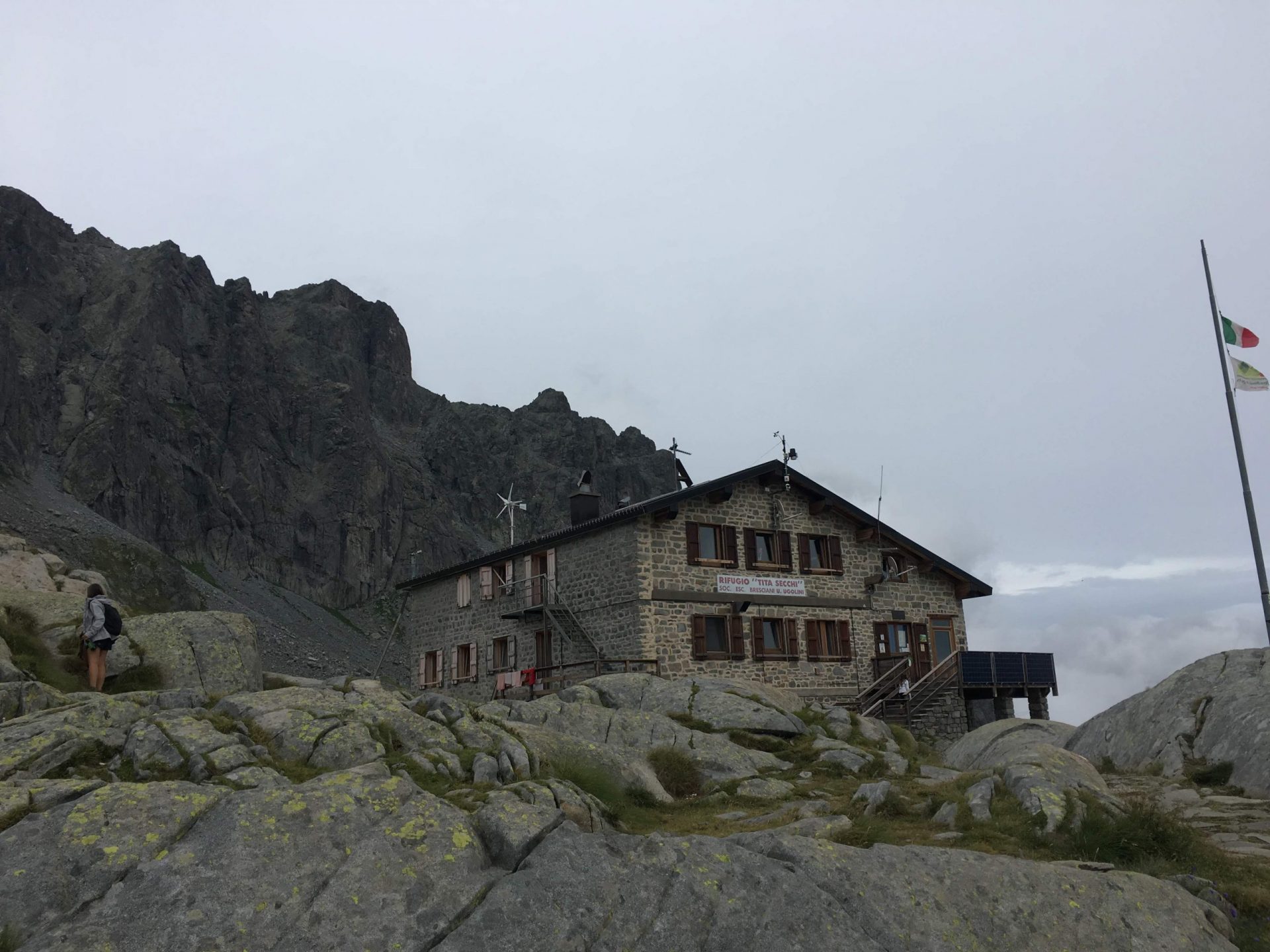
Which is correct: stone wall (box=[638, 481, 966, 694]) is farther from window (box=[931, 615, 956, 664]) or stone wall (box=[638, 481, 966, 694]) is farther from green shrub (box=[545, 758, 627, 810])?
green shrub (box=[545, 758, 627, 810])

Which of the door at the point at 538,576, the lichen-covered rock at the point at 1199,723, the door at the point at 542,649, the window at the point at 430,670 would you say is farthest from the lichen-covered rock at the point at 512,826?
the window at the point at 430,670

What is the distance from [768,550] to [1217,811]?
1929 centimetres

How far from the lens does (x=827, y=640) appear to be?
102 feet

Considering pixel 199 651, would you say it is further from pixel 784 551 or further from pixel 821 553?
pixel 821 553

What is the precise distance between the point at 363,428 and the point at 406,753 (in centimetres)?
12143

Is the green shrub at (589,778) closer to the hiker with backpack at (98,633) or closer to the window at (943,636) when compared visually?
the hiker with backpack at (98,633)

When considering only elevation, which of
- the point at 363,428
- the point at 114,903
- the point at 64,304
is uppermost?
the point at 64,304

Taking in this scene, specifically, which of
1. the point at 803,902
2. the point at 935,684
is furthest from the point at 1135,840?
the point at 935,684

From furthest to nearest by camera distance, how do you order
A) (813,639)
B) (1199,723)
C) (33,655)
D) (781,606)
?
1. (813,639)
2. (781,606)
3. (1199,723)
4. (33,655)

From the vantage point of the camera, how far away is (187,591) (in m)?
75.9

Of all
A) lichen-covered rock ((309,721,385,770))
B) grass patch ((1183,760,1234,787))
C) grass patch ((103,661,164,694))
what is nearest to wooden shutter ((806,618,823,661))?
grass patch ((1183,760,1234,787))

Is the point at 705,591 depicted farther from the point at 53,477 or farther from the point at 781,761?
the point at 53,477

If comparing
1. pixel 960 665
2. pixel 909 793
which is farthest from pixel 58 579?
pixel 960 665

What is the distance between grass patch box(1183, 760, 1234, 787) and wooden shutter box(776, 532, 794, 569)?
668 inches
